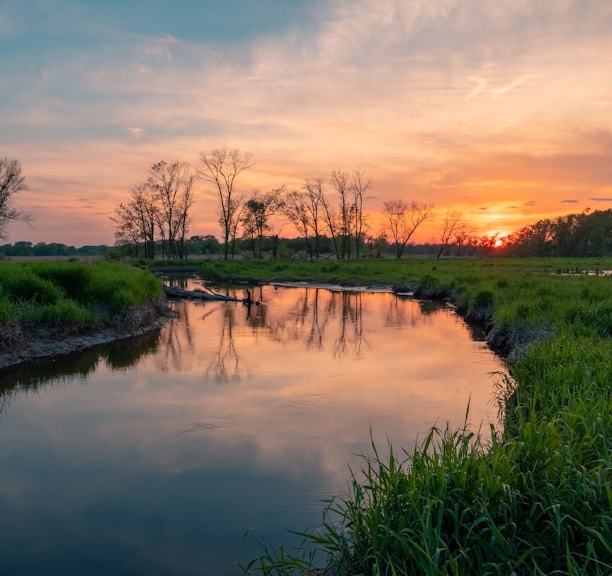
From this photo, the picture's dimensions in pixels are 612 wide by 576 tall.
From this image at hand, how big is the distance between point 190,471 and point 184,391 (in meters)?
3.39

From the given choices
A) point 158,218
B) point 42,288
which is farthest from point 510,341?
point 158,218

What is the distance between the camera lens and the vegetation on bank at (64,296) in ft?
40.0

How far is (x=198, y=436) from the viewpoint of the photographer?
7.03m

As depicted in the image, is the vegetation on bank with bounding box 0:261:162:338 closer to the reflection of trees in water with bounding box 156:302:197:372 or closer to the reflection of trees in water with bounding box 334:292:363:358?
the reflection of trees in water with bounding box 156:302:197:372

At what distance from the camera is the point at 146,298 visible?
17500mm

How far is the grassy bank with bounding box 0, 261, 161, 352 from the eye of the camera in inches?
466

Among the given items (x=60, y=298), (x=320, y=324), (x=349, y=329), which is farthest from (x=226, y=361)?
(x=320, y=324)

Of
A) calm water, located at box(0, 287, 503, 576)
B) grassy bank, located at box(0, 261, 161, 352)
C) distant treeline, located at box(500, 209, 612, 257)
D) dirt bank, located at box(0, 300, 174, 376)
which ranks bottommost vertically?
calm water, located at box(0, 287, 503, 576)

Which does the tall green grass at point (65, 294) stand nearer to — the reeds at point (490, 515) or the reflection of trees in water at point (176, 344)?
the reflection of trees in water at point (176, 344)

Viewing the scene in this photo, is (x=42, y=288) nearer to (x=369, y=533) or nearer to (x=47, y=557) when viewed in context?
(x=47, y=557)

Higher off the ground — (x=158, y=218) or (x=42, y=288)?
(x=158, y=218)

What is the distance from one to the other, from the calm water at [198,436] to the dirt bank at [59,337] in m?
0.60

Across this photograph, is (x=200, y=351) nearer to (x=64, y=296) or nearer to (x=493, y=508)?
(x=64, y=296)

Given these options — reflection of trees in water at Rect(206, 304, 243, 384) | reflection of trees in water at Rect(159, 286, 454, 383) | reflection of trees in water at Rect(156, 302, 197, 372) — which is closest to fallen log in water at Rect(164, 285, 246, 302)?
reflection of trees in water at Rect(159, 286, 454, 383)
